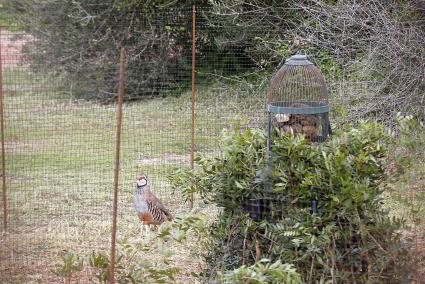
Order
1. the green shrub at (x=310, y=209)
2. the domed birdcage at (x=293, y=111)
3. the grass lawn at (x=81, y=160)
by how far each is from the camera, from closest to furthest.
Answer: the green shrub at (x=310, y=209) → the domed birdcage at (x=293, y=111) → the grass lawn at (x=81, y=160)

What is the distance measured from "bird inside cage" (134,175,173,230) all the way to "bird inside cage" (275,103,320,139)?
7.37 ft

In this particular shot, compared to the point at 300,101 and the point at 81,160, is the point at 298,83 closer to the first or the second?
the point at 300,101

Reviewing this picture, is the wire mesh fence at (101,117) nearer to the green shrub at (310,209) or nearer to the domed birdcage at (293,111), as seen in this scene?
the domed birdcage at (293,111)

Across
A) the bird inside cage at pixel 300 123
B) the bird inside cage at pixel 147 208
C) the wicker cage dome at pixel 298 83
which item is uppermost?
the wicker cage dome at pixel 298 83

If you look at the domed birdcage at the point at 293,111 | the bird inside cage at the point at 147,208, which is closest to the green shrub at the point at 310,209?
the domed birdcage at the point at 293,111

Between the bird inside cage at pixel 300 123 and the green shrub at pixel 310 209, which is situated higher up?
the bird inside cage at pixel 300 123

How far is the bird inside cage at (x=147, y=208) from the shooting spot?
20.8ft

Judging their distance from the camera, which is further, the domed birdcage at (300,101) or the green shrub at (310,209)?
the domed birdcage at (300,101)

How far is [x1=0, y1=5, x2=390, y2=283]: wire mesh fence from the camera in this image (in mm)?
6398

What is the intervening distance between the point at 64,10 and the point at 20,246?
27.0ft

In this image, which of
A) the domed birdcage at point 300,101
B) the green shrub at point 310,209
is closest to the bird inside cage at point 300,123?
the domed birdcage at point 300,101

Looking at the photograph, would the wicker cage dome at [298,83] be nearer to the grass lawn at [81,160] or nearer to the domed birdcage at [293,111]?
the domed birdcage at [293,111]

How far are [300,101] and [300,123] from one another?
22 cm

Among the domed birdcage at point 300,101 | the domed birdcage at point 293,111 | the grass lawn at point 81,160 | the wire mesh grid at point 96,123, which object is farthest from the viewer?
the wire mesh grid at point 96,123
